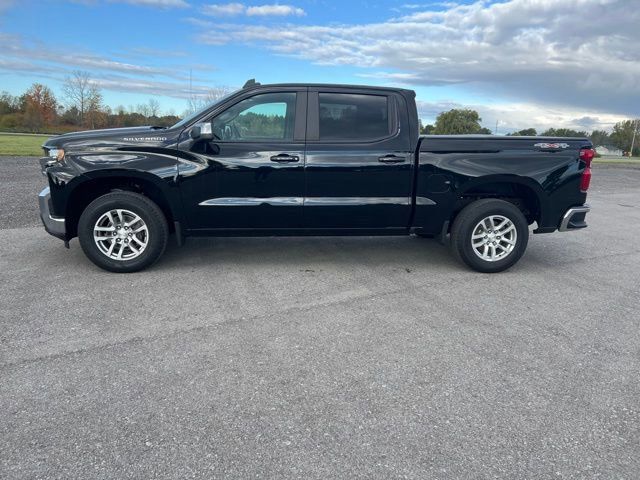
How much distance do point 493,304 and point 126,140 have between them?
3.90 m

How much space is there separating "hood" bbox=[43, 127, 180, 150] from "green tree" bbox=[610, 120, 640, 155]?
103991 millimetres

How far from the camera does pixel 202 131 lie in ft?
15.4

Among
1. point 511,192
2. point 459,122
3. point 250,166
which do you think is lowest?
point 511,192

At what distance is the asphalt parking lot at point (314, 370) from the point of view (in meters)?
2.36

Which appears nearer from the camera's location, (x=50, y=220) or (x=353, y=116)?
(x=50, y=220)

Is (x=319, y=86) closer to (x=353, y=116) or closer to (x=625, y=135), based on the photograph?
(x=353, y=116)

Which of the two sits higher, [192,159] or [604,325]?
[192,159]

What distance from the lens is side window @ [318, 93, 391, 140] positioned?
5.08 meters

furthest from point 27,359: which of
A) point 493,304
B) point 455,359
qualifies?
point 493,304

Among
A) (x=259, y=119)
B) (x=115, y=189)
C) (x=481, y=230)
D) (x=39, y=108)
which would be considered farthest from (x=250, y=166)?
(x=39, y=108)

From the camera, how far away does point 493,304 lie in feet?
14.6

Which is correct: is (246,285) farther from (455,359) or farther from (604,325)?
(604,325)

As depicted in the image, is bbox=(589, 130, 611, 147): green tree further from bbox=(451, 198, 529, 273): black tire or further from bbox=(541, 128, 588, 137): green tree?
bbox=(451, 198, 529, 273): black tire

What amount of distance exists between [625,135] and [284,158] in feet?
349
